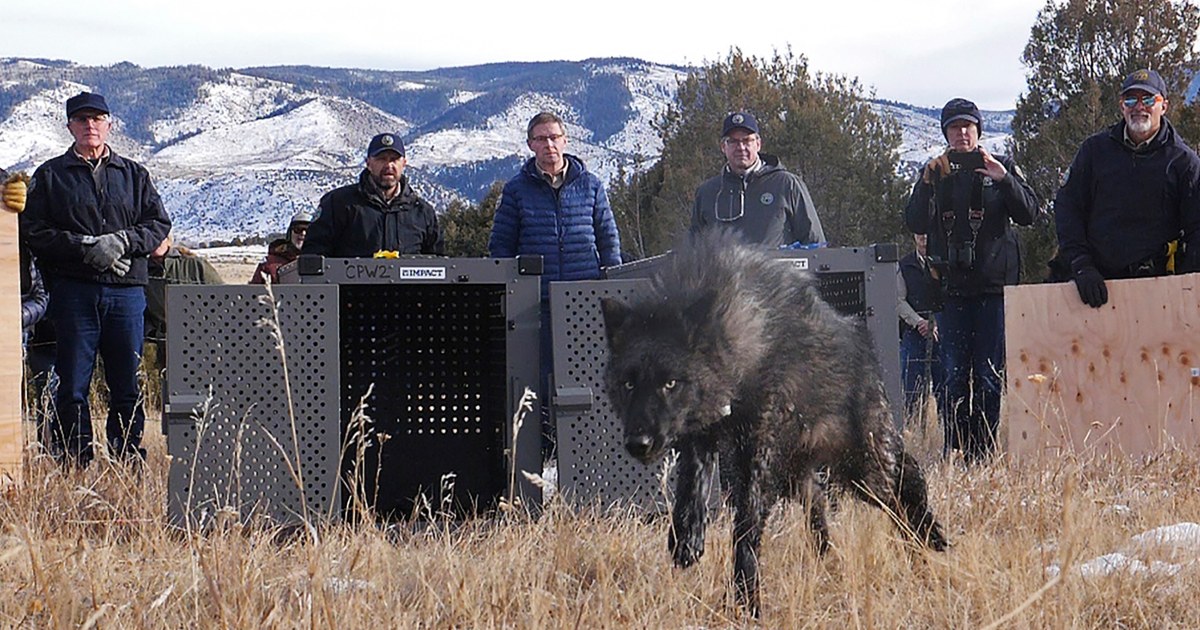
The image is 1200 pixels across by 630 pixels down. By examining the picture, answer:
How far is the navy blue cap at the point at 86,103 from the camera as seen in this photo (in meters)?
6.61

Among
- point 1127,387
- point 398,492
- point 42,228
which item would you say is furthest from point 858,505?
point 42,228

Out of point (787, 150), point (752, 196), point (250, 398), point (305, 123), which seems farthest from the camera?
point (305, 123)

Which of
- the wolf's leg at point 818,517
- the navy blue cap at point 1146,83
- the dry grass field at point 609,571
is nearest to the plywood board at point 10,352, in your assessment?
the dry grass field at point 609,571

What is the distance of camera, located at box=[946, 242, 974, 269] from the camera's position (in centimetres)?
700

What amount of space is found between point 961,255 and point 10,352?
15.8 feet

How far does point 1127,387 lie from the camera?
6.44m

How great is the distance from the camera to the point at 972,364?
23.4ft

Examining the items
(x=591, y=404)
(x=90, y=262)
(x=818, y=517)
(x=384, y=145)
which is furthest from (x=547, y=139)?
(x=818, y=517)

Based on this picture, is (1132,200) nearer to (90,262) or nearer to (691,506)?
(691,506)

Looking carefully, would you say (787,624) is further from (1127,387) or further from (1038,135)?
(1038,135)

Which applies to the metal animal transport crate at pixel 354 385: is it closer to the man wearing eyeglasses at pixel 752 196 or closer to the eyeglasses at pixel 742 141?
the man wearing eyeglasses at pixel 752 196

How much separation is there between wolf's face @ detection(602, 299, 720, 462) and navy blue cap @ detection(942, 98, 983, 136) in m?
3.88

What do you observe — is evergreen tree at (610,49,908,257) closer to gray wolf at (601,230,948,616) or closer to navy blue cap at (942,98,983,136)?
navy blue cap at (942,98,983,136)

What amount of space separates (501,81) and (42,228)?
4896 inches
